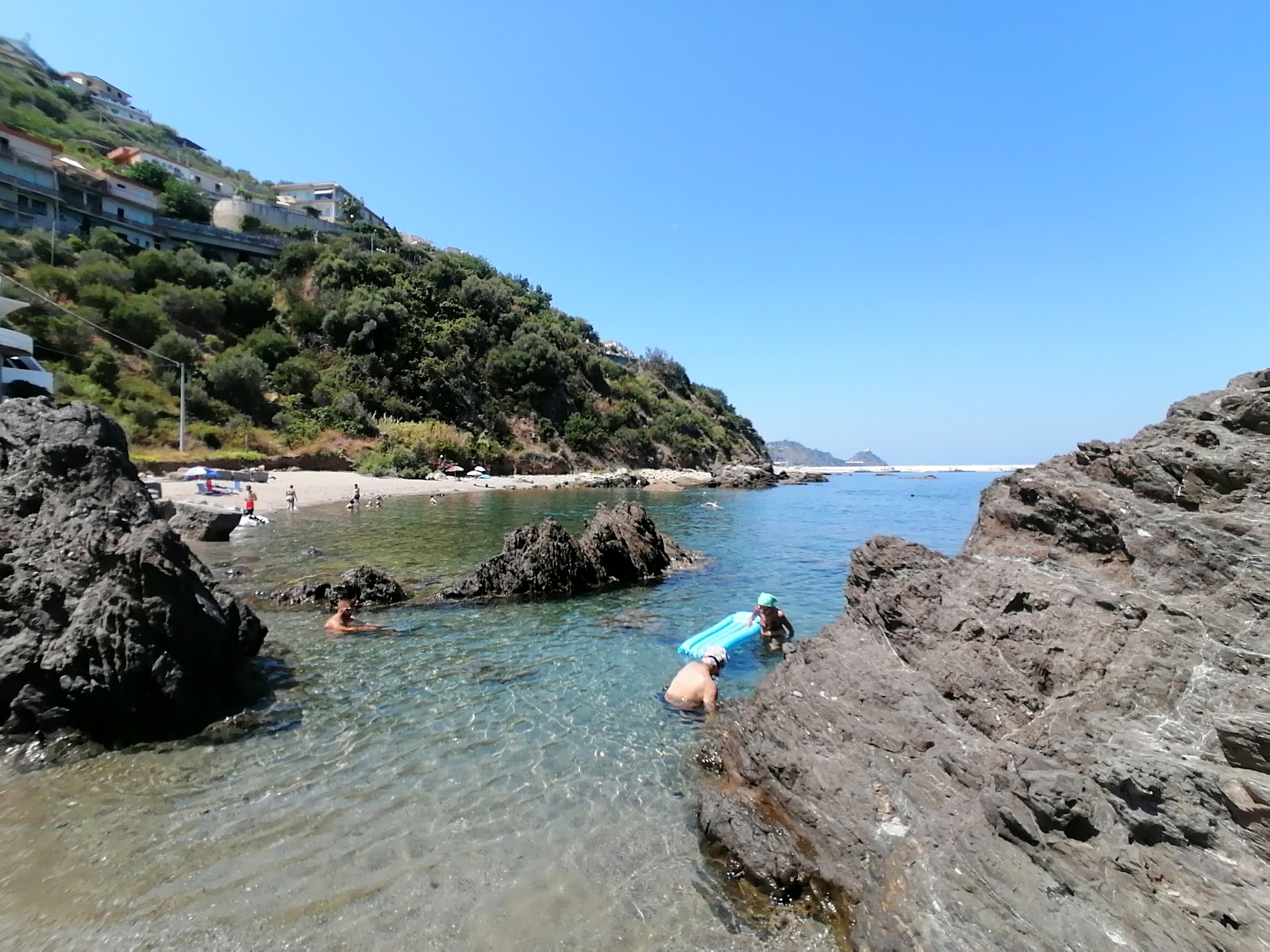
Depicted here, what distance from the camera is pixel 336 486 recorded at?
39.1 meters

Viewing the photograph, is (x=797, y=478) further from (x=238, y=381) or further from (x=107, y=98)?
(x=107, y=98)

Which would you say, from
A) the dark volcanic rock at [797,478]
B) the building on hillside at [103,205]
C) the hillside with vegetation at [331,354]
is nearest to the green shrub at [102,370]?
the hillside with vegetation at [331,354]

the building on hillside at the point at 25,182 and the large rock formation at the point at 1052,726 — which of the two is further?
the building on hillside at the point at 25,182

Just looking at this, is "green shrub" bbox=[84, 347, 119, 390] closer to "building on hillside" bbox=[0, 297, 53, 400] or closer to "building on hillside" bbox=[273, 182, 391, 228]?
"building on hillside" bbox=[0, 297, 53, 400]

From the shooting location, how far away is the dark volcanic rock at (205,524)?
69.9ft

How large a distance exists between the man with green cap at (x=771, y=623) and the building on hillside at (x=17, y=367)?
3270 centimetres

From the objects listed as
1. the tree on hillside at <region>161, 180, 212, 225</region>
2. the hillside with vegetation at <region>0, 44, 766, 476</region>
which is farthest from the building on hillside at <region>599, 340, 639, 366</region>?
the tree on hillside at <region>161, 180, 212, 225</region>

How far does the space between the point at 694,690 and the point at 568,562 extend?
285 inches

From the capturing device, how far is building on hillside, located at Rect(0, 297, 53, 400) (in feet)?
92.0

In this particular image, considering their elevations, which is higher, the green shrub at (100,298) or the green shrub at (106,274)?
the green shrub at (106,274)

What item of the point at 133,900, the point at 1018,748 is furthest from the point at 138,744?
the point at 1018,748

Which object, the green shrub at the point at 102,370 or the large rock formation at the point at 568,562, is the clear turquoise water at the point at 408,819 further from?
the green shrub at the point at 102,370

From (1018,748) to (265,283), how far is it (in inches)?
2923

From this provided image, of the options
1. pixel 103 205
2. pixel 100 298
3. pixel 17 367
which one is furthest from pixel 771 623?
pixel 103 205
